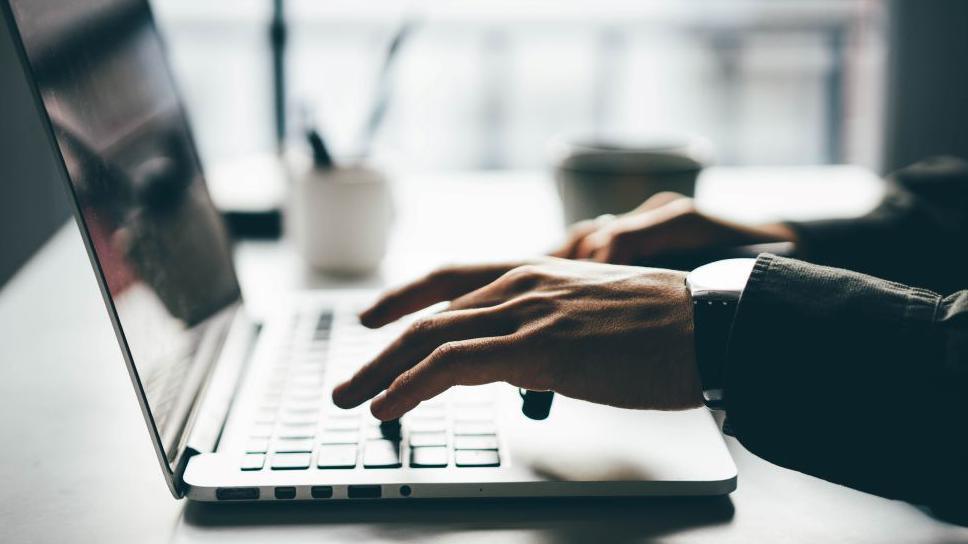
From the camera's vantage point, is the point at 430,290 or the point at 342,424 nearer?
the point at 342,424

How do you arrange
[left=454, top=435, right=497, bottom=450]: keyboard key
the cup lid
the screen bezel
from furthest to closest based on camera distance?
the cup lid → [left=454, top=435, right=497, bottom=450]: keyboard key → the screen bezel

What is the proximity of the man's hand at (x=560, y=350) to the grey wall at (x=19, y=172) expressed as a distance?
1.76ft

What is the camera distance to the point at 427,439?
0.52 meters

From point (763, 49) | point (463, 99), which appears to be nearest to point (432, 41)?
point (463, 99)

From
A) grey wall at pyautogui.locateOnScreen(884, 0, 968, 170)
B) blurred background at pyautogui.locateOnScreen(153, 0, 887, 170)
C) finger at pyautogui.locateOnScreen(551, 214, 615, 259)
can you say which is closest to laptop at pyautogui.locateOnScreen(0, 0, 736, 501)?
finger at pyautogui.locateOnScreen(551, 214, 615, 259)

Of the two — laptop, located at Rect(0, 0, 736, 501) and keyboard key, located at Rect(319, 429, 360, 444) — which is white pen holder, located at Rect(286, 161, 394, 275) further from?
keyboard key, located at Rect(319, 429, 360, 444)

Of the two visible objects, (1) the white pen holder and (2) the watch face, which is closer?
(2) the watch face

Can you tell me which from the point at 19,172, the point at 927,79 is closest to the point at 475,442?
the point at 19,172

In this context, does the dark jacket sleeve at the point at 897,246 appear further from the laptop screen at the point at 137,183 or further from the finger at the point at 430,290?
the laptop screen at the point at 137,183

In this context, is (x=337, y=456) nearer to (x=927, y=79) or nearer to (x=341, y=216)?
(x=341, y=216)

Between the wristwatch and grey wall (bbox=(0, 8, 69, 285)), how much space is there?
68 centimetres

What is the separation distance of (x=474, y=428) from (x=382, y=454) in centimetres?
7

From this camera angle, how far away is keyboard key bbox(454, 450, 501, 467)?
49 centimetres

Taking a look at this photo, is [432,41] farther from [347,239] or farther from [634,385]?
[634,385]
